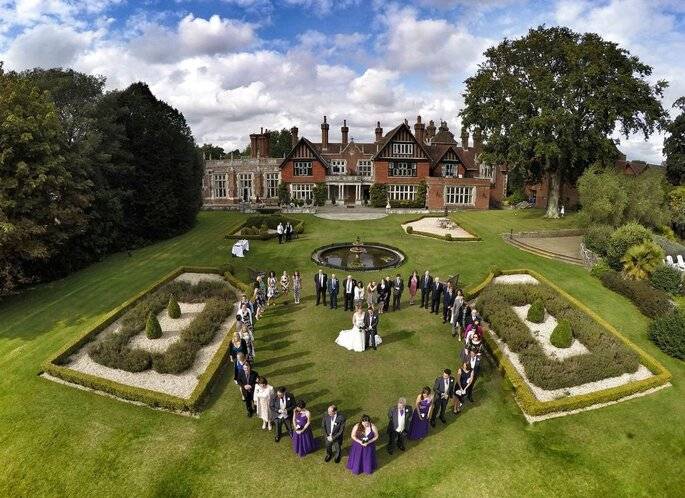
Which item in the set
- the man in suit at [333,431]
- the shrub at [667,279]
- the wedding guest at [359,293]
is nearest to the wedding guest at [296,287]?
the wedding guest at [359,293]

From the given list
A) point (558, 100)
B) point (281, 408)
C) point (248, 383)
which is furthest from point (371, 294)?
point (558, 100)

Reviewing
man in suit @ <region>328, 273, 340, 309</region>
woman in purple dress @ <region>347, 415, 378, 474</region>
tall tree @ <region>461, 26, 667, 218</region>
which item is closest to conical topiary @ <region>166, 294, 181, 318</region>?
man in suit @ <region>328, 273, 340, 309</region>

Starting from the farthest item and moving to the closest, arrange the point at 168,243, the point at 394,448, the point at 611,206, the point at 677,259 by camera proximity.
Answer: the point at 168,243 < the point at 611,206 < the point at 677,259 < the point at 394,448

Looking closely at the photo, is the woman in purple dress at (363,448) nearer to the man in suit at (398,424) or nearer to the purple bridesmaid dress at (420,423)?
the man in suit at (398,424)

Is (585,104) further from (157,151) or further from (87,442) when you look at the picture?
(87,442)

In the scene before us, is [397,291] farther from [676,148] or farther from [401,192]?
[676,148]

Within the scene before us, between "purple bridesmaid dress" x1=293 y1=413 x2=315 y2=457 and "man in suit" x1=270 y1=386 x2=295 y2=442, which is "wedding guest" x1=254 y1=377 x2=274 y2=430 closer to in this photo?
"man in suit" x1=270 y1=386 x2=295 y2=442

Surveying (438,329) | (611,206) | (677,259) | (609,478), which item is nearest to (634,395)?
(609,478)
